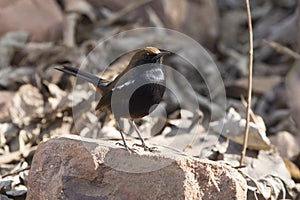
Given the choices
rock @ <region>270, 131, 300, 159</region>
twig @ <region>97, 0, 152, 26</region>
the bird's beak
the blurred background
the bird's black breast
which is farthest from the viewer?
twig @ <region>97, 0, 152, 26</region>

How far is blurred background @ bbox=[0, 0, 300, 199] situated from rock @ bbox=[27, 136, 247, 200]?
75cm

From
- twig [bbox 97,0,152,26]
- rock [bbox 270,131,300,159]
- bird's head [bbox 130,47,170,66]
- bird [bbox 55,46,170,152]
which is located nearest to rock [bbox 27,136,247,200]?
bird [bbox 55,46,170,152]

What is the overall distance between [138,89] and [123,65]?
2.56 meters

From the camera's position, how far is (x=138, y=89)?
14.3 ft

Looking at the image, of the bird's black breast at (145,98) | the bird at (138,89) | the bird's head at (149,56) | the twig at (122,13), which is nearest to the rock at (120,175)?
the bird at (138,89)

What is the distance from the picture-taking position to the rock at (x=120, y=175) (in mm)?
3912

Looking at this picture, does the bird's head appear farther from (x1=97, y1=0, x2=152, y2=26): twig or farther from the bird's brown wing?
(x1=97, y1=0, x2=152, y2=26): twig

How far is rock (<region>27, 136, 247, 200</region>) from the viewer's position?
391 centimetres

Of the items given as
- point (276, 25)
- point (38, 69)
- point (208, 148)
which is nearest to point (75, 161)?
point (208, 148)

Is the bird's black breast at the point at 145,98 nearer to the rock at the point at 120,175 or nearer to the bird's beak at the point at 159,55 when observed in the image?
the bird's beak at the point at 159,55

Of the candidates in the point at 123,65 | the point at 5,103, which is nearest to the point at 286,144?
the point at 123,65

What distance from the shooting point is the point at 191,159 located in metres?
4.03

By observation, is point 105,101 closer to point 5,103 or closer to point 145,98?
point 145,98

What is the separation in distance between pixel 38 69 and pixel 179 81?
1515 mm
